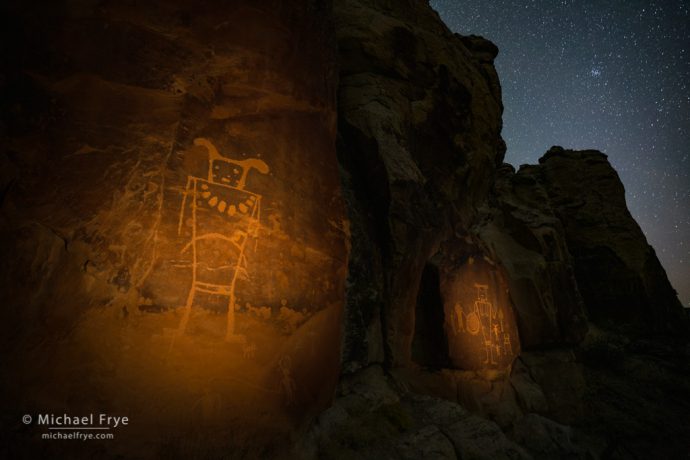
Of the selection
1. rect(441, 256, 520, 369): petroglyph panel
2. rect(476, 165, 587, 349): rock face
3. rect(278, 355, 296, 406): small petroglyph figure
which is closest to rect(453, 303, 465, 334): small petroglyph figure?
rect(441, 256, 520, 369): petroglyph panel

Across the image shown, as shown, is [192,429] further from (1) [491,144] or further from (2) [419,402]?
(1) [491,144]

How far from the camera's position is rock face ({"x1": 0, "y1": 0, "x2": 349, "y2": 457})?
1925 millimetres

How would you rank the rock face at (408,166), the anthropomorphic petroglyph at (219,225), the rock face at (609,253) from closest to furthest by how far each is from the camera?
the anthropomorphic petroglyph at (219,225) → the rock face at (408,166) → the rock face at (609,253)

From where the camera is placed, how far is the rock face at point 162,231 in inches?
75.8

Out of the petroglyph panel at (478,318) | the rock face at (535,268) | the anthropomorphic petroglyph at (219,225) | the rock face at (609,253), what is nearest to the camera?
the anthropomorphic petroglyph at (219,225)

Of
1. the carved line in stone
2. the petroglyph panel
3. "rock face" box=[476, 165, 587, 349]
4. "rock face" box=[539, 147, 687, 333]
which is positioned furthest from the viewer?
"rock face" box=[539, 147, 687, 333]

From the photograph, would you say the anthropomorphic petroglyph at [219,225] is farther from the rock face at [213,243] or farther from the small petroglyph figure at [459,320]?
the small petroglyph figure at [459,320]

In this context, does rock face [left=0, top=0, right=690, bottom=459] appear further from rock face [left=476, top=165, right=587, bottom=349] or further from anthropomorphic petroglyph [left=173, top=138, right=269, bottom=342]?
rock face [left=476, top=165, right=587, bottom=349]

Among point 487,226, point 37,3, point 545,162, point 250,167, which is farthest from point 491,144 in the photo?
point 545,162

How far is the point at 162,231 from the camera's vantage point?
2262mm

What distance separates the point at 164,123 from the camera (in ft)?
8.18

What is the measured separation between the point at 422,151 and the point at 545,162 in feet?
41.2

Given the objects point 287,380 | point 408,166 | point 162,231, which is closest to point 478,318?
point 408,166

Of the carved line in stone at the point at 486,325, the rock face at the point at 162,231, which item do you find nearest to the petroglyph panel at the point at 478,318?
the carved line in stone at the point at 486,325
